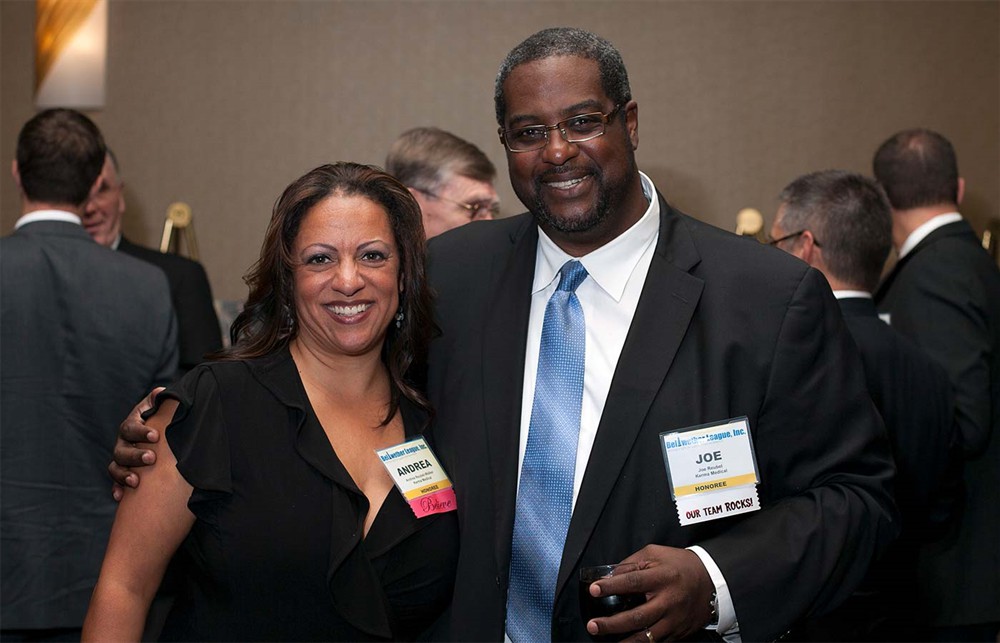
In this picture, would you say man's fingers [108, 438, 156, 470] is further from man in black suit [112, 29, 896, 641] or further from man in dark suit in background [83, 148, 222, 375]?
man in dark suit in background [83, 148, 222, 375]

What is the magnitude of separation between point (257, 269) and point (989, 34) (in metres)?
3.70

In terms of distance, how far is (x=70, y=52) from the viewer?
498cm

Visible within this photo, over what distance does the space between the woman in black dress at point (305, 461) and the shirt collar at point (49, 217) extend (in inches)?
46.2

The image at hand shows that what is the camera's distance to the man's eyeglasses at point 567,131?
1921mm

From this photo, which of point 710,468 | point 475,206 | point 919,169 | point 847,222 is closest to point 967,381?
point 847,222

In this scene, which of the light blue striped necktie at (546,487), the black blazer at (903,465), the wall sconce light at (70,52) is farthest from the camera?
the wall sconce light at (70,52)

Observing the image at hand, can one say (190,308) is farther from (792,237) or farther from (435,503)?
(792,237)

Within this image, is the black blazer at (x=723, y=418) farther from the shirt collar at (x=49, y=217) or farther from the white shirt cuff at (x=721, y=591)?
the shirt collar at (x=49, y=217)

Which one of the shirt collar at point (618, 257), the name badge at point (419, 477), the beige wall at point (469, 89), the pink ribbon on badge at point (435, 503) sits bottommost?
the pink ribbon on badge at point (435, 503)

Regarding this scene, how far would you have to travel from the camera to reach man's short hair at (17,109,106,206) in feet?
9.92

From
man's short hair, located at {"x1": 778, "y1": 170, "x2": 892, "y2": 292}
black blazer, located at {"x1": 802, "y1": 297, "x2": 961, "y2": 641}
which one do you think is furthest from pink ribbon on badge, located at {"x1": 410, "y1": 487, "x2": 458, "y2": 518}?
man's short hair, located at {"x1": 778, "y1": 170, "x2": 892, "y2": 292}

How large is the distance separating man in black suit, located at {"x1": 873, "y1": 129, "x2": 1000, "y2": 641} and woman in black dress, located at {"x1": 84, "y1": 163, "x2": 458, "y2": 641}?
1.80 metres

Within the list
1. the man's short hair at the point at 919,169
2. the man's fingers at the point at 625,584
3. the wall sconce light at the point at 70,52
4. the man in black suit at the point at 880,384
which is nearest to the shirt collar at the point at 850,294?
the man in black suit at the point at 880,384

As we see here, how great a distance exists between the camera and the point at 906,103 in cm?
457
